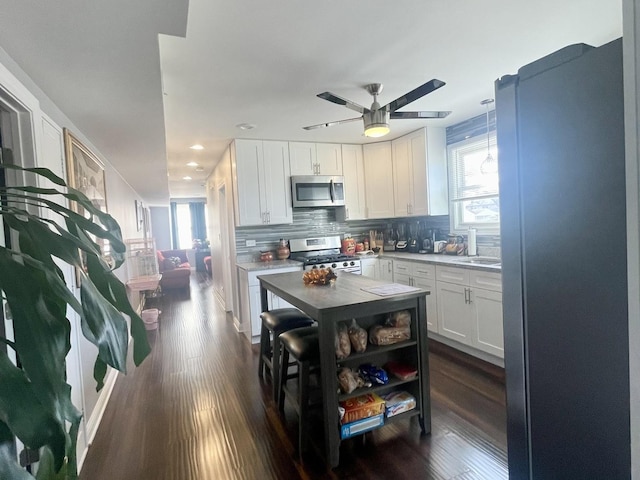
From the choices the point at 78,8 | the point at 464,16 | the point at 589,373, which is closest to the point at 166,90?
the point at 78,8

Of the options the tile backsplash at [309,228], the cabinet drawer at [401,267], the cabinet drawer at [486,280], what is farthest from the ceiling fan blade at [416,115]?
the tile backsplash at [309,228]

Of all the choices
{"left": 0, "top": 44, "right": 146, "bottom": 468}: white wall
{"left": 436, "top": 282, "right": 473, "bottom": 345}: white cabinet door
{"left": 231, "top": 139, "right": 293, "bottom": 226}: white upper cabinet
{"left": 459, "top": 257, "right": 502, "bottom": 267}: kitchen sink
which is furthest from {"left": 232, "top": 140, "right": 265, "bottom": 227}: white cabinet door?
{"left": 459, "top": 257, "right": 502, "bottom": 267}: kitchen sink

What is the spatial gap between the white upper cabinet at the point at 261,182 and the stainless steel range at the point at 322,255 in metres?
0.40

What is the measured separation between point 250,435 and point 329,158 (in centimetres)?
336

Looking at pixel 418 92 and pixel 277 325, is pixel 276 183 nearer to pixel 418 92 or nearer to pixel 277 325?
pixel 277 325

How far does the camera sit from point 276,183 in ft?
13.6

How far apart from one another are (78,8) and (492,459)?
273cm

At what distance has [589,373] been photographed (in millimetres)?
703

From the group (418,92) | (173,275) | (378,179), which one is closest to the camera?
(418,92)

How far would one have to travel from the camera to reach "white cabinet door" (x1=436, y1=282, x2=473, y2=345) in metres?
3.10

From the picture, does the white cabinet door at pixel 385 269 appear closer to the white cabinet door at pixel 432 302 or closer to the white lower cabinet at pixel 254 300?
the white cabinet door at pixel 432 302

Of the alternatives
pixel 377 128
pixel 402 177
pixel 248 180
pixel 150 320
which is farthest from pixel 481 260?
pixel 150 320

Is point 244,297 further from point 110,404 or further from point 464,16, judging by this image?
point 464,16

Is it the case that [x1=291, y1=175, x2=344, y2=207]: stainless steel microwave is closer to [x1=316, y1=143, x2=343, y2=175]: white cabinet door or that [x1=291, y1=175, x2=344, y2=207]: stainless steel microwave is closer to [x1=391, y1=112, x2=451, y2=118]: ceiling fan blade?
[x1=316, y1=143, x2=343, y2=175]: white cabinet door
